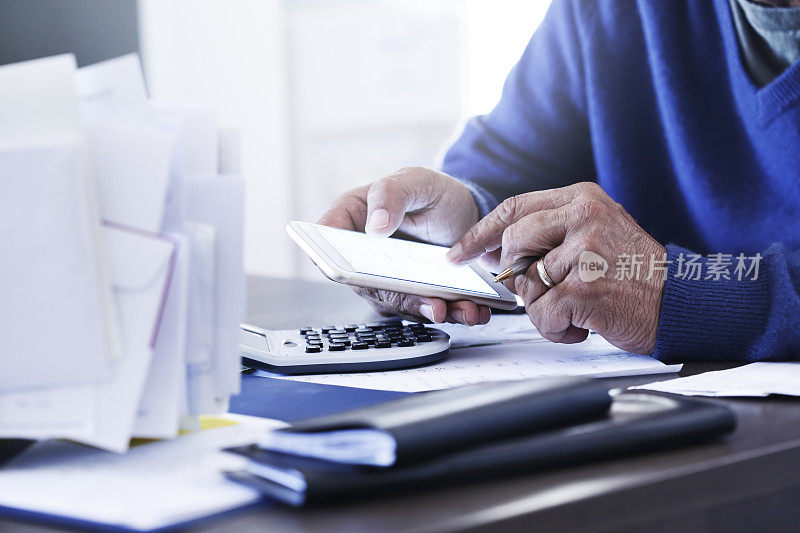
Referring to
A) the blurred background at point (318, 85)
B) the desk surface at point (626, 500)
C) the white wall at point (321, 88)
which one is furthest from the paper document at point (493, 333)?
the white wall at point (321, 88)

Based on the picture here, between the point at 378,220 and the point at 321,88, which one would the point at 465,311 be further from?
the point at 321,88

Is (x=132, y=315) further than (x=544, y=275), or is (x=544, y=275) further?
(x=544, y=275)

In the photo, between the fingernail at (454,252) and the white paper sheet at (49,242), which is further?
the fingernail at (454,252)

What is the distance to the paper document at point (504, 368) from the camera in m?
0.59

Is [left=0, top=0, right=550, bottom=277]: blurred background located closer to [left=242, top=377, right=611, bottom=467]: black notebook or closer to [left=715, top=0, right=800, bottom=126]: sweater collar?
[left=715, top=0, right=800, bottom=126]: sweater collar

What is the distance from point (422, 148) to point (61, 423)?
3.46 meters

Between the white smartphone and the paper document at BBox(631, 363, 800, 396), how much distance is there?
0.76ft

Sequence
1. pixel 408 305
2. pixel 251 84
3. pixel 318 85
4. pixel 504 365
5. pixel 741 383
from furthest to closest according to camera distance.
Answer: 1. pixel 318 85
2. pixel 251 84
3. pixel 408 305
4. pixel 504 365
5. pixel 741 383

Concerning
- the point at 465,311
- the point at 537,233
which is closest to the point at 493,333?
the point at 465,311

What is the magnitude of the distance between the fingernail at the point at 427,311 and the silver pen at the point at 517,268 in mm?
96

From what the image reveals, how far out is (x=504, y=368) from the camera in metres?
0.64

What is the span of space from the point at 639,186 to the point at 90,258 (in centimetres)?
95

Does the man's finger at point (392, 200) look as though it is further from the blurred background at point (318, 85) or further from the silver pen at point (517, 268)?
the blurred background at point (318, 85)

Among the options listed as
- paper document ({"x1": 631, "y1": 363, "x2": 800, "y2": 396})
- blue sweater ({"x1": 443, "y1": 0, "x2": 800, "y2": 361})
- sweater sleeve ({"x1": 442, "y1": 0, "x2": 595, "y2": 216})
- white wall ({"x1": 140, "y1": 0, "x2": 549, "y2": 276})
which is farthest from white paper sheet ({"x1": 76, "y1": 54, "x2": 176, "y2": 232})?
white wall ({"x1": 140, "y1": 0, "x2": 549, "y2": 276})
